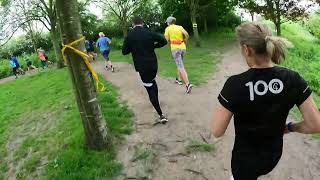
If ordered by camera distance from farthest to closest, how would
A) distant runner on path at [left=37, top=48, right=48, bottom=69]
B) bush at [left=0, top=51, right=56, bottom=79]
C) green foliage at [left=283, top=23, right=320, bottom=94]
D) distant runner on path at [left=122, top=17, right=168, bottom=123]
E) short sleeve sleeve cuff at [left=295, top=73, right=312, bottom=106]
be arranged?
bush at [left=0, top=51, right=56, bottom=79]
distant runner on path at [left=37, top=48, right=48, bottom=69]
green foliage at [left=283, top=23, right=320, bottom=94]
distant runner on path at [left=122, top=17, right=168, bottom=123]
short sleeve sleeve cuff at [left=295, top=73, right=312, bottom=106]

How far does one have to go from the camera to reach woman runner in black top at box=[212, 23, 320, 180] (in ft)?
10.5

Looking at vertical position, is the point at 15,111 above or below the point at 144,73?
below

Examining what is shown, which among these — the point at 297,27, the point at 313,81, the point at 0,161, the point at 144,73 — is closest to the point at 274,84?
the point at 144,73

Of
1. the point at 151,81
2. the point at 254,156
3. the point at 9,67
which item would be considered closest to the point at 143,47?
the point at 151,81

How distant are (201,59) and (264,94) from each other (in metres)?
15.3

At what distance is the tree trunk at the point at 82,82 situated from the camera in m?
6.43

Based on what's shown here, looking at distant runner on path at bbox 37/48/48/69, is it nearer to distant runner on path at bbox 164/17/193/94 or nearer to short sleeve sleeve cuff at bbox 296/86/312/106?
distant runner on path at bbox 164/17/193/94

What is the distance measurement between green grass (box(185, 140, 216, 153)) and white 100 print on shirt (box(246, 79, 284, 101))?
3911 mm

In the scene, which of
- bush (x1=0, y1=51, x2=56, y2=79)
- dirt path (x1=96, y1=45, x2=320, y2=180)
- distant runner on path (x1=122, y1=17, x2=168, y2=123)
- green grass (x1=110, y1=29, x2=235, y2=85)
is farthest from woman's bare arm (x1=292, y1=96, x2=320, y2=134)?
bush (x1=0, y1=51, x2=56, y2=79)

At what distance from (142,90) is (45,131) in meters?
3.02

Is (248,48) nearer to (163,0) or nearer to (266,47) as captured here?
(266,47)

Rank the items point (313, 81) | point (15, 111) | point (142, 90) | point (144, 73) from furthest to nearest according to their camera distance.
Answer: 1. point (313, 81)
2. point (15, 111)
3. point (142, 90)
4. point (144, 73)

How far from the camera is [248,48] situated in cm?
324

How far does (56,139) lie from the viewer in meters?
8.10
